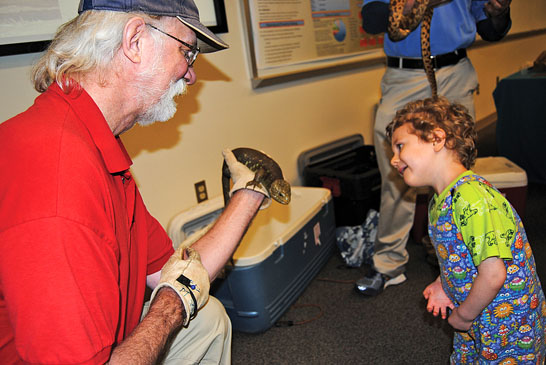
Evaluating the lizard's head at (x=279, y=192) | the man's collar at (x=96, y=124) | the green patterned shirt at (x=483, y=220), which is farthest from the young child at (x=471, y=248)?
the man's collar at (x=96, y=124)

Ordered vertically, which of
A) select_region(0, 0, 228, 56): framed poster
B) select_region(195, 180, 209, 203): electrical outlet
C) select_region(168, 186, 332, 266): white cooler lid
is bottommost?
select_region(168, 186, 332, 266): white cooler lid

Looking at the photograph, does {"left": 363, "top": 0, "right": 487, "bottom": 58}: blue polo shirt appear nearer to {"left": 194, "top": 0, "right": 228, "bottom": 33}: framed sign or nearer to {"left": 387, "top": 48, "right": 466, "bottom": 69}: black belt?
{"left": 387, "top": 48, "right": 466, "bottom": 69}: black belt

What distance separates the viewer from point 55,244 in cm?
64

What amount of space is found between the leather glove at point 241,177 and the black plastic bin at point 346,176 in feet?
3.96

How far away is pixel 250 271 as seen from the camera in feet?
5.71

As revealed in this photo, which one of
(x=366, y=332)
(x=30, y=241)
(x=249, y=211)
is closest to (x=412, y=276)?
(x=366, y=332)

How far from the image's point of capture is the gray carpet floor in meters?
1.64

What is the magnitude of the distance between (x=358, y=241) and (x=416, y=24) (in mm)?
1195

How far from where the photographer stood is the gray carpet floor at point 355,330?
1641mm

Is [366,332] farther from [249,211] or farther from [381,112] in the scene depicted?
[381,112]

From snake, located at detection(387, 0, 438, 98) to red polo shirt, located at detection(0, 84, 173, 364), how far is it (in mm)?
1425

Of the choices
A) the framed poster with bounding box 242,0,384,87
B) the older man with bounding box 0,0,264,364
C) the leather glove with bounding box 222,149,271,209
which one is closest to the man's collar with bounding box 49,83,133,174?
the older man with bounding box 0,0,264,364

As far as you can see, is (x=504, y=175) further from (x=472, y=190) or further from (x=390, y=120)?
(x=472, y=190)

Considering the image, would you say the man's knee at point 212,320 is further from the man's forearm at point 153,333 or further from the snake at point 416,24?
the snake at point 416,24
